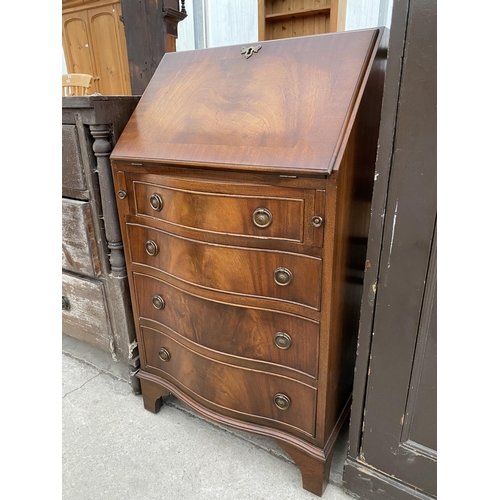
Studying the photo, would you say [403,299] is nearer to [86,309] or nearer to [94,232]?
[94,232]

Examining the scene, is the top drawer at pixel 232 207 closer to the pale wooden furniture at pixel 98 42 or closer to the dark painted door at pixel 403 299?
the dark painted door at pixel 403 299

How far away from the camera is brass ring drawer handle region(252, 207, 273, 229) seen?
96cm

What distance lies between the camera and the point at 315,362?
3.49 ft

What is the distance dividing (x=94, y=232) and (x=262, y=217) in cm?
78

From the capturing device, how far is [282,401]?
1163 mm

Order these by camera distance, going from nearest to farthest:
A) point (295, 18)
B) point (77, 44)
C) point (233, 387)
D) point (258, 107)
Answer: point (258, 107)
point (233, 387)
point (295, 18)
point (77, 44)

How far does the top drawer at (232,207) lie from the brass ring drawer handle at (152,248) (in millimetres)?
105

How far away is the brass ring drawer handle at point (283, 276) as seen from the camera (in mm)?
1001

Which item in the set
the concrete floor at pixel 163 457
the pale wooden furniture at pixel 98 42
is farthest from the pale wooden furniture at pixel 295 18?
the concrete floor at pixel 163 457

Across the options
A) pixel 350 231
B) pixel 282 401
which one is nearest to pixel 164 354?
pixel 282 401

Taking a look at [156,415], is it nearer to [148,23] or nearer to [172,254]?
[172,254]

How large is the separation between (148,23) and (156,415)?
1758 millimetres

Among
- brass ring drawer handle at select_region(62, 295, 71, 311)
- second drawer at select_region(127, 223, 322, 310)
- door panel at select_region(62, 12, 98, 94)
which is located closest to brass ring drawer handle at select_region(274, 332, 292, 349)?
second drawer at select_region(127, 223, 322, 310)
